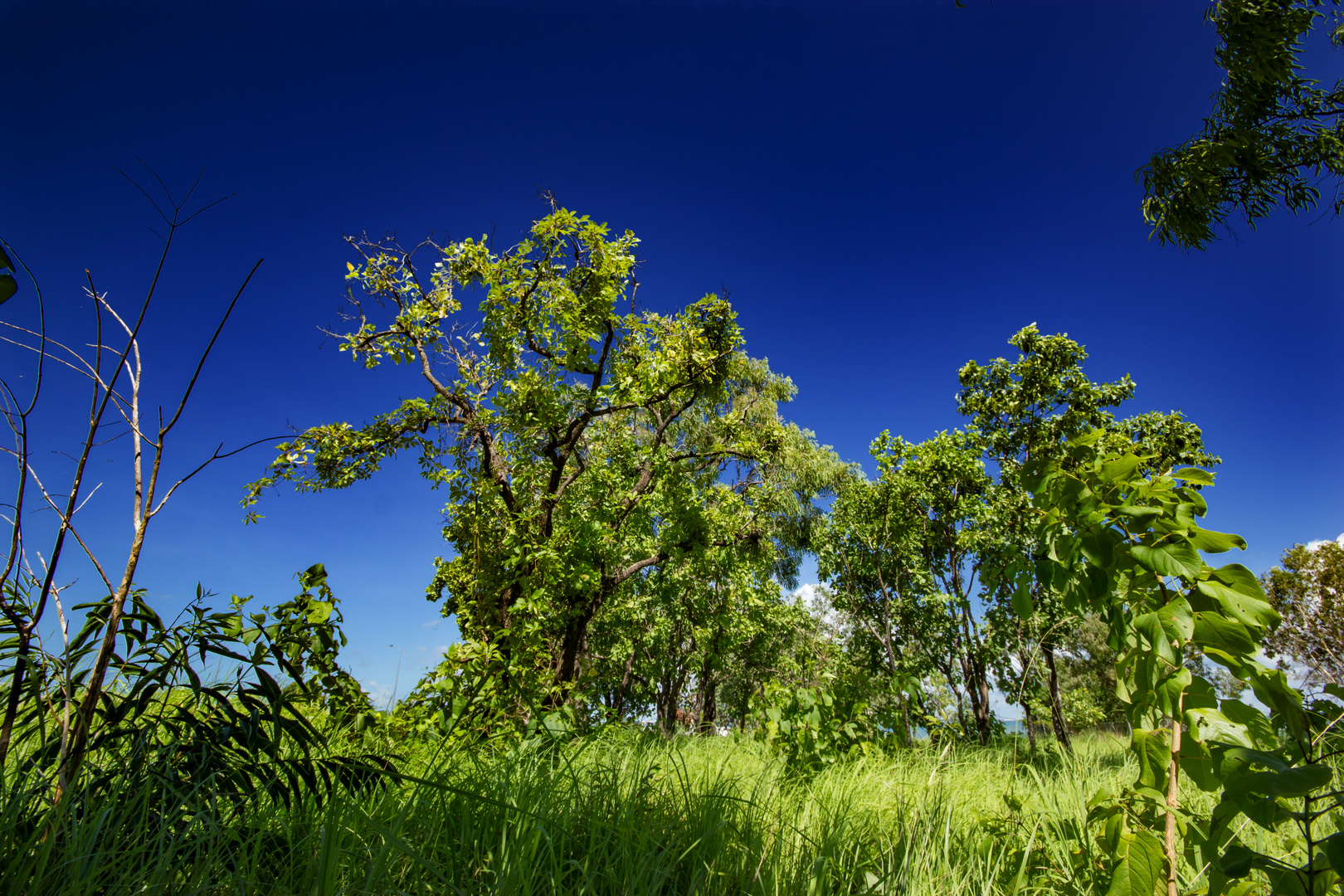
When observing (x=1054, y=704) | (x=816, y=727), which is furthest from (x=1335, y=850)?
(x=1054, y=704)

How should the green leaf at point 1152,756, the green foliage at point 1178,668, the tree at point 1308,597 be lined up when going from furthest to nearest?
the tree at point 1308,597 < the green leaf at point 1152,756 < the green foliage at point 1178,668

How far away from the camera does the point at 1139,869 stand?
1.09 meters

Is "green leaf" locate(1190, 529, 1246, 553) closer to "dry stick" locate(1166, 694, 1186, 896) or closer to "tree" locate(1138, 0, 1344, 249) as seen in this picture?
"dry stick" locate(1166, 694, 1186, 896)

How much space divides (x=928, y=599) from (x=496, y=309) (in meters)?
8.07

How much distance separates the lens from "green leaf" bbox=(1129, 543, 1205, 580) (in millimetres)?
1087

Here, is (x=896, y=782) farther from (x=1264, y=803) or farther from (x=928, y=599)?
(x=928, y=599)

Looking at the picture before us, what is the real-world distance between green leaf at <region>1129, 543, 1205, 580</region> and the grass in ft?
3.11

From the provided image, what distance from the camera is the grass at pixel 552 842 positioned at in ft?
4.05

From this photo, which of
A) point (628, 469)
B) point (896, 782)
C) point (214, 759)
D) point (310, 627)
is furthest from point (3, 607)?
point (628, 469)

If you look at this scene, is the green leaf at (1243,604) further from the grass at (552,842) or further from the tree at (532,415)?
the tree at (532,415)

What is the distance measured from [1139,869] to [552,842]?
143 centimetres

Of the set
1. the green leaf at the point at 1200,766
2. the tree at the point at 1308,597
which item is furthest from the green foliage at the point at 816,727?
the tree at the point at 1308,597

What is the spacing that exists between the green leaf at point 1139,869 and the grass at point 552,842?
0.47 metres

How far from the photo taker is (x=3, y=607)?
119 cm
